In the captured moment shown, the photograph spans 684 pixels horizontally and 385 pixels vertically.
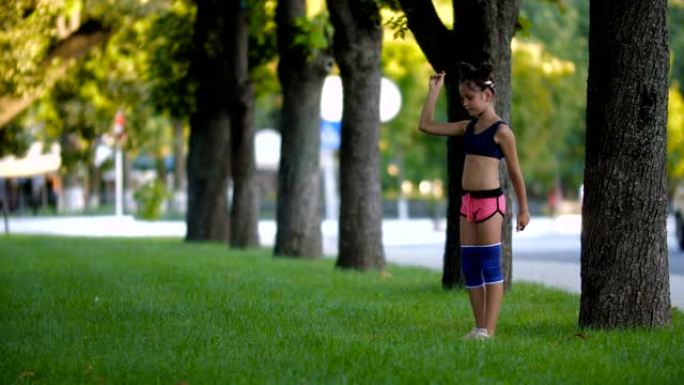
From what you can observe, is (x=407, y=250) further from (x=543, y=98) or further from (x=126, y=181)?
(x=126, y=181)

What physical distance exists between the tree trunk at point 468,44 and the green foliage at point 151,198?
2968 cm

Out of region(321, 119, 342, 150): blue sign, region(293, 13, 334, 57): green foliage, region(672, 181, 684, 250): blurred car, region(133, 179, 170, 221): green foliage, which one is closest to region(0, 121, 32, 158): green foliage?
region(133, 179, 170, 221): green foliage

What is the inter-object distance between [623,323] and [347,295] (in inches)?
174

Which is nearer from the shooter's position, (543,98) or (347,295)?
(347,295)

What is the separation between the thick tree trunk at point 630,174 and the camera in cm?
1026

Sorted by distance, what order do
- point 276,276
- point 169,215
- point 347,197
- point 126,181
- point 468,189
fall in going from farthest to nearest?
point 126,181
point 169,215
point 347,197
point 276,276
point 468,189

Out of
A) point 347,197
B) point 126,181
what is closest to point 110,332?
point 347,197

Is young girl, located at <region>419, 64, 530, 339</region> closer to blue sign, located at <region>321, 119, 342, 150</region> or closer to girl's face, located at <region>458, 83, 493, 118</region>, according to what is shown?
girl's face, located at <region>458, 83, 493, 118</region>

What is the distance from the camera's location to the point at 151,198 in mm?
43688

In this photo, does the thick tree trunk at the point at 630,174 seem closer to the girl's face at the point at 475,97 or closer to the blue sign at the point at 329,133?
the girl's face at the point at 475,97

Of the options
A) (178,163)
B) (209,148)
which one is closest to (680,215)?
(209,148)

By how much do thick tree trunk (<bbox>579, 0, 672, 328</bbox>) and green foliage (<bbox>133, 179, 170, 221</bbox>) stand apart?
1329 inches

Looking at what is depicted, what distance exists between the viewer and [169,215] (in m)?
61.7

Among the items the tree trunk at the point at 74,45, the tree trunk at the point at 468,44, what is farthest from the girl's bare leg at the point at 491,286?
the tree trunk at the point at 74,45
